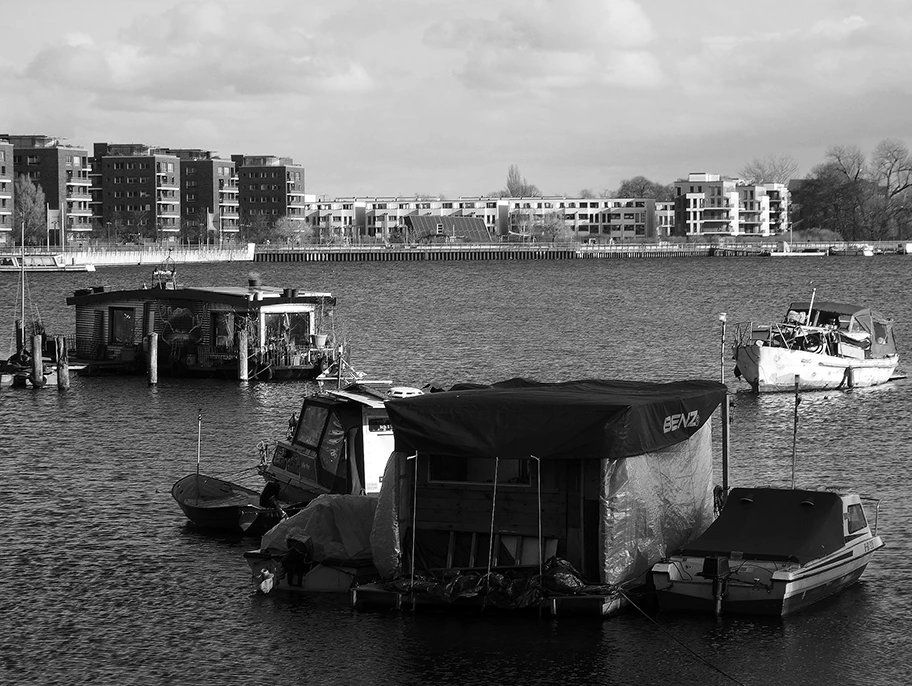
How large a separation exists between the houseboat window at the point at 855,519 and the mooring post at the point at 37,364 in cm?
4316

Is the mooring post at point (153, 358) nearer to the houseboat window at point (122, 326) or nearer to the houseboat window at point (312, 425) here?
the houseboat window at point (122, 326)

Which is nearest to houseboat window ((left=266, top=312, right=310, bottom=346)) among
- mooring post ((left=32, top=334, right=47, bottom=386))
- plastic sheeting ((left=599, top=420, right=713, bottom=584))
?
mooring post ((left=32, top=334, right=47, bottom=386))

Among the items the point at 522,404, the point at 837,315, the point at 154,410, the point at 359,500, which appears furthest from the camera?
the point at 837,315

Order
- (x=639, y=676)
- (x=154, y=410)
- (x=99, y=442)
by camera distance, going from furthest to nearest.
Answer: (x=154, y=410)
(x=99, y=442)
(x=639, y=676)

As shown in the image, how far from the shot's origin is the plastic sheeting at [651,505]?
2430 cm

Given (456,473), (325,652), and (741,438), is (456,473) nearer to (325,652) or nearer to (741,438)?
(325,652)

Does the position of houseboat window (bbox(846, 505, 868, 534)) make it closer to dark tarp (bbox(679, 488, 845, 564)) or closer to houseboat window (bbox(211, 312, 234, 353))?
dark tarp (bbox(679, 488, 845, 564))

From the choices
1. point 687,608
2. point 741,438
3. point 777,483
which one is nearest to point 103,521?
point 687,608

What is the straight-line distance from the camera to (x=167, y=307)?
66.4m

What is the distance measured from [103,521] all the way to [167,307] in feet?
110

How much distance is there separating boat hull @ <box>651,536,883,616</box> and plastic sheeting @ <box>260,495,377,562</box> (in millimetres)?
5667

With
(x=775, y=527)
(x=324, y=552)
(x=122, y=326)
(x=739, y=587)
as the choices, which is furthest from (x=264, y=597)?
(x=122, y=326)

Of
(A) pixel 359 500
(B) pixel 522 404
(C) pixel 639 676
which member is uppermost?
(B) pixel 522 404

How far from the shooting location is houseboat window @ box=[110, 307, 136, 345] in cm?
6900
